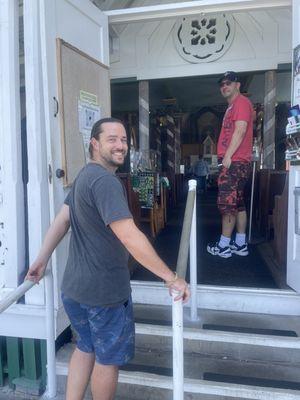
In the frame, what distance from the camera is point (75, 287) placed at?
1.79 m

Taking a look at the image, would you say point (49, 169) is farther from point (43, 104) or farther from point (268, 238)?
point (268, 238)

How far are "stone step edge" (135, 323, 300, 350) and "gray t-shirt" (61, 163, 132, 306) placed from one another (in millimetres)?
802

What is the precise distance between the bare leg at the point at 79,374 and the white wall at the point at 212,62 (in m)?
5.09

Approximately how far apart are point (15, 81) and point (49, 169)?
1.98 ft

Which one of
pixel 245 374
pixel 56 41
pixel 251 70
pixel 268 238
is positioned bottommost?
pixel 245 374

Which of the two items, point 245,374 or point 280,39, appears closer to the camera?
point 245,374

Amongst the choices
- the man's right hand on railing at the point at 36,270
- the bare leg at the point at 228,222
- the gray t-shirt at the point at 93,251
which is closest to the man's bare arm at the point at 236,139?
the bare leg at the point at 228,222

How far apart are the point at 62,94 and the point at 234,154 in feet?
5.68

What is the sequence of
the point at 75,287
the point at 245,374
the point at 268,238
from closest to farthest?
the point at 75,287, the point at 245,374, the point at 268,238

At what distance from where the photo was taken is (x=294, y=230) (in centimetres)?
277

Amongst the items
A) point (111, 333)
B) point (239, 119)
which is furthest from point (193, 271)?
point (239, 119)

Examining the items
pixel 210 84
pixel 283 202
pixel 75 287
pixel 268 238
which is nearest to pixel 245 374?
pixel 75 287

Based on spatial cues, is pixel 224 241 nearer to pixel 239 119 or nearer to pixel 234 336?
pixel 239 119

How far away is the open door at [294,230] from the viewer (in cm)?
271
